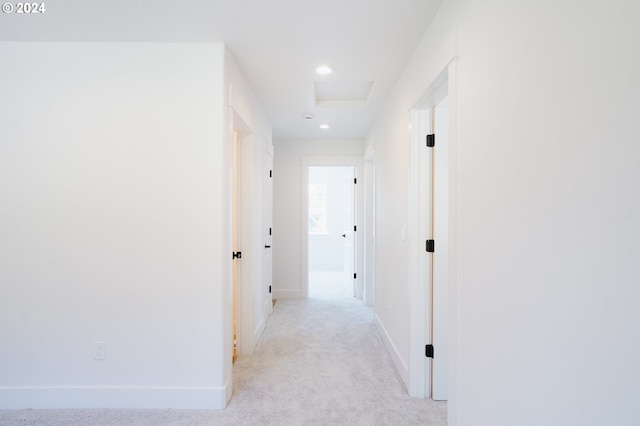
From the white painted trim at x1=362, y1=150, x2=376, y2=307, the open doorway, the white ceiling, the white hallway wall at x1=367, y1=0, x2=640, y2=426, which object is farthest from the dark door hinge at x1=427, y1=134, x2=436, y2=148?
the open doorway

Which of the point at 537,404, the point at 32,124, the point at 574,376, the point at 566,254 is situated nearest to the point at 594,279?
the point at 566,254

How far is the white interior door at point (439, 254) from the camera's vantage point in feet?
7.82

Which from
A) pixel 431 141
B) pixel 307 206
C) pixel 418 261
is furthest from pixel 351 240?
pixel 431 141

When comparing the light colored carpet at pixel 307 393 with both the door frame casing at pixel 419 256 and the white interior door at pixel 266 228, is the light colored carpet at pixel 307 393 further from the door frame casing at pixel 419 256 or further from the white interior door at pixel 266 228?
the white interior door at pixel 266 228

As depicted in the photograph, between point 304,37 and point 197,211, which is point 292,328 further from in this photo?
point 304,37

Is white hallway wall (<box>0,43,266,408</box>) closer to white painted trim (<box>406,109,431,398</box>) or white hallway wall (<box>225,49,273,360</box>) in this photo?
white hallway wall (<box>225,49,273,360</box>)

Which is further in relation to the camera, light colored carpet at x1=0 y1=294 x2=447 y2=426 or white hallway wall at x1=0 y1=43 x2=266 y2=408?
white hallway wall at x1=0 y1=43 x2=266 y2=408

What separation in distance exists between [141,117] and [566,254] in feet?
8.23

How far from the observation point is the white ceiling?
1918 mm

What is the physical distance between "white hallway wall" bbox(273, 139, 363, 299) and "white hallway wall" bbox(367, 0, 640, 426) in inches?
147

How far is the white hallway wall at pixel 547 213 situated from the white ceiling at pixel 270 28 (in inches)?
21.3

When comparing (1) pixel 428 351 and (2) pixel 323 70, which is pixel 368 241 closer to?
(1) pixel 428 351

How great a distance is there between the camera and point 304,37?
2266 mm

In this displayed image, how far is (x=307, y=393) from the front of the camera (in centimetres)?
254
